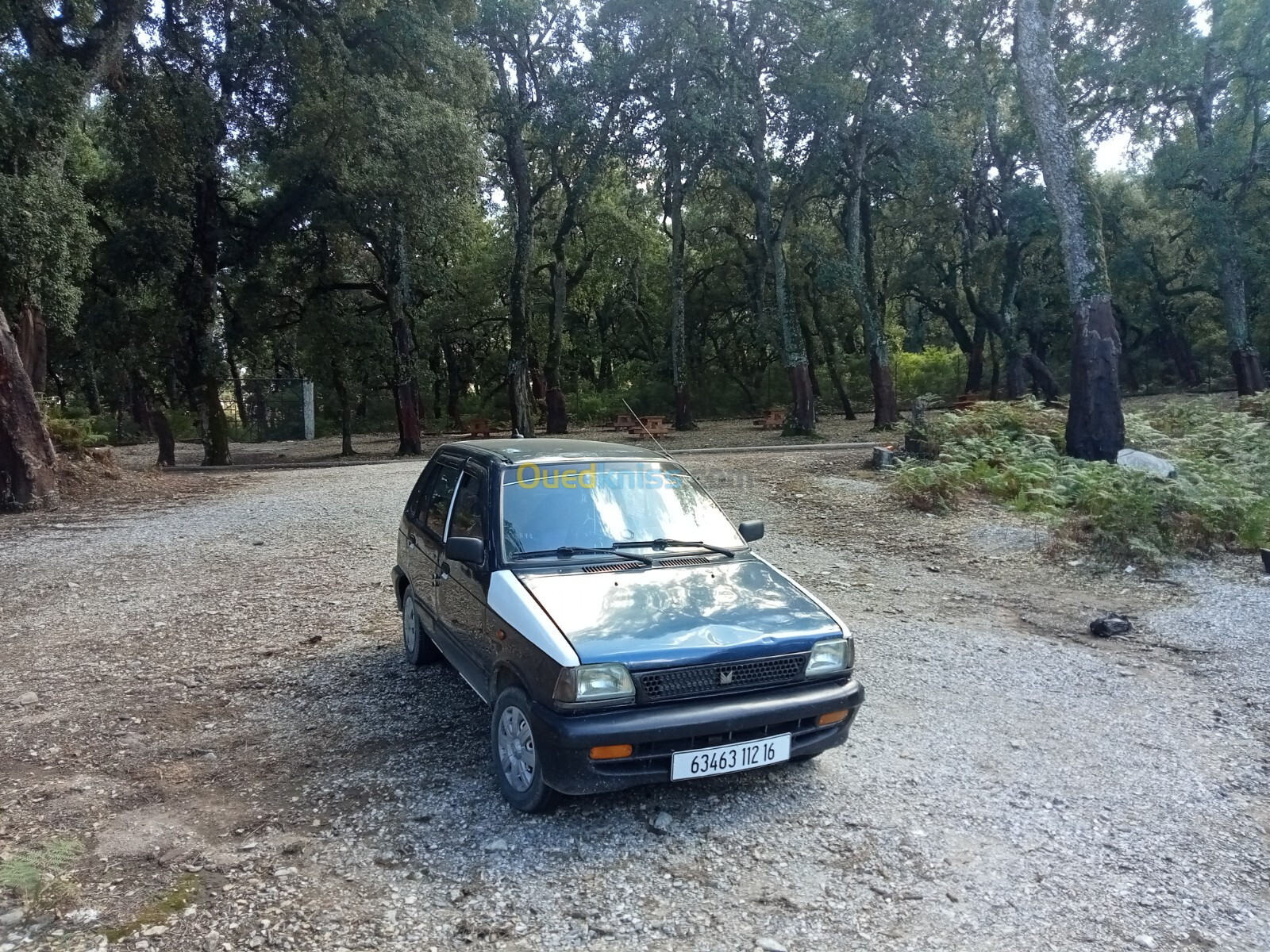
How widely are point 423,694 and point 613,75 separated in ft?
69.4

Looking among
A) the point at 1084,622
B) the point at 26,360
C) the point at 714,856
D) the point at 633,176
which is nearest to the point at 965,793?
the point at 714,856

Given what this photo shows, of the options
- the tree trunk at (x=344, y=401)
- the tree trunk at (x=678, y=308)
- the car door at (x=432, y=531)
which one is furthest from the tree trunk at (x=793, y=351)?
the car door at (x=432, y=531)

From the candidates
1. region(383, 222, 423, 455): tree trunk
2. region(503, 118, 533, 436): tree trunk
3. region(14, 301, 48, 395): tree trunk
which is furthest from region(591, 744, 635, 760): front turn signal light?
region(503, 118, 533, 436): tree trunk

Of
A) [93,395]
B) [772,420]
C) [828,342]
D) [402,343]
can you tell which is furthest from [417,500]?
[93,395]

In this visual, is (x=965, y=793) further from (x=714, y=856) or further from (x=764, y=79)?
(x=764, y=79)

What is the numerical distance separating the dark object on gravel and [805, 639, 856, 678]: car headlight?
12.5 feet

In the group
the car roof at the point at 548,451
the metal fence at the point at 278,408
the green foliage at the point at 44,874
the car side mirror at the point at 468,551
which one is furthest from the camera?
the metal fence at the point at 278,408

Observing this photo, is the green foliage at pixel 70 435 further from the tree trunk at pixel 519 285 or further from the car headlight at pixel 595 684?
the car headlight at pixel 595 684

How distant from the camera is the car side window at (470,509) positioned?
484 centimetres

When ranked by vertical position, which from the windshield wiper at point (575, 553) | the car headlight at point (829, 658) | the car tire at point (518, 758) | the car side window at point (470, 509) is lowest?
the car tire at point (518, 758)

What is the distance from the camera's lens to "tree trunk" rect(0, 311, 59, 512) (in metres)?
13.2

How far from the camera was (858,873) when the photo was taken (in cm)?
352

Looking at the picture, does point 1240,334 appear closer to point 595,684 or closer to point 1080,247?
point 1080,247

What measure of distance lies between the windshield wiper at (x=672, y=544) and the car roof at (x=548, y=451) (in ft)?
2.34
